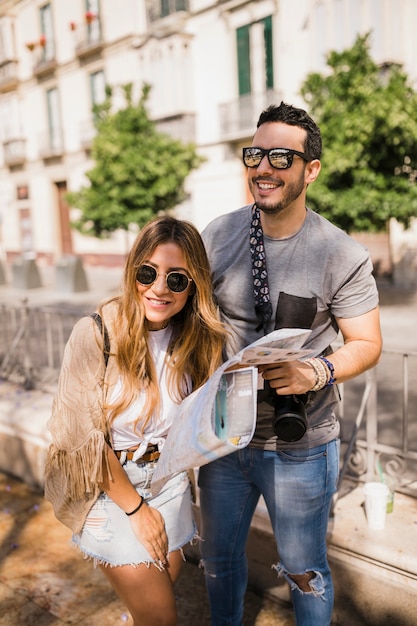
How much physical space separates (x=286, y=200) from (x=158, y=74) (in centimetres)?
1782

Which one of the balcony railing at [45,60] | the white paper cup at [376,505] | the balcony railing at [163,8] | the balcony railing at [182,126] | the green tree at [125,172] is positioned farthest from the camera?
the balcony railing at [45,60]

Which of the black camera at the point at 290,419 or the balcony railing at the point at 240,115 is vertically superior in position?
the balcony railing at the point at 240,115

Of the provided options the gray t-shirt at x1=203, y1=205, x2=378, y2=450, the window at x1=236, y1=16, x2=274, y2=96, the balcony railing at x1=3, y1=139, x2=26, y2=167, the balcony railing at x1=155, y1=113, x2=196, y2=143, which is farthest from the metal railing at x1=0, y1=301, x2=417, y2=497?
the balcony railing at x1=3, y1=139, x2=26, y2=167

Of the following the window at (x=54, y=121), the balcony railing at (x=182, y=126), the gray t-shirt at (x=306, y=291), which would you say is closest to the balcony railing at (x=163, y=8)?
the balcony railing at (x=182, y=126)

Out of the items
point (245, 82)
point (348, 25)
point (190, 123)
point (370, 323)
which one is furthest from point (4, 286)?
point (370, 323)

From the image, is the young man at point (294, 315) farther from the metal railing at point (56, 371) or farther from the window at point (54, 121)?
the window at point (54, 121)

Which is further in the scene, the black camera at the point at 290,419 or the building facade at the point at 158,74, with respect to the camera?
the building facade at the point at 158,74

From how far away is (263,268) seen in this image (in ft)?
6.58

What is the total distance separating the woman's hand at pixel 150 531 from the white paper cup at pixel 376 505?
1.10m

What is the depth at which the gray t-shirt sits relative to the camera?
1.96 metres

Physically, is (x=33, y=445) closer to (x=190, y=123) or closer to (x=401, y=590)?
(x=401, y=590)

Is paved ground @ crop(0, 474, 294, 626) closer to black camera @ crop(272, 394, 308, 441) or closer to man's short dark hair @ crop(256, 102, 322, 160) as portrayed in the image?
black camera @ crop(272, 394, 308, 441)

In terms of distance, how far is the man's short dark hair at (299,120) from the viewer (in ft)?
6.42

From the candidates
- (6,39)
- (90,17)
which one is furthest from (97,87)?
(6,39)
